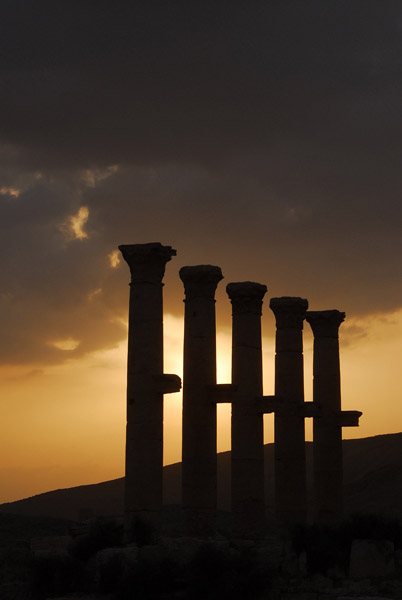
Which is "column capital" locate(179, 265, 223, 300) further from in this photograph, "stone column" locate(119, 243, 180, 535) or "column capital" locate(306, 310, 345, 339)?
"column capital" locate(306, 310, 345, 339)

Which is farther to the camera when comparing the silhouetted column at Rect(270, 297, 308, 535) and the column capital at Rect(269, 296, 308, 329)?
the column capital at Rect(269, 296, 308, 329)

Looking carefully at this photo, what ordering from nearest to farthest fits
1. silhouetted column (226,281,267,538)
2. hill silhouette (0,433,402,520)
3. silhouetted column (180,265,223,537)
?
silhouetted column (180,265,223,537), silhouetted column (226,281,267,538), hill silhouette (0,433,402,520)

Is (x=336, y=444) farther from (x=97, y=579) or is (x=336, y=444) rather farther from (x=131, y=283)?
(x=97, y=579)

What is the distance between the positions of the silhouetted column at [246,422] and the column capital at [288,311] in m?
3.61

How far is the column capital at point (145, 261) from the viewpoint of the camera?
3309 centimetres

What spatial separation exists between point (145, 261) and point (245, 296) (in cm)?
692

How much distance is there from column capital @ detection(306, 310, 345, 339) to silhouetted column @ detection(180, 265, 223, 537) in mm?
8556

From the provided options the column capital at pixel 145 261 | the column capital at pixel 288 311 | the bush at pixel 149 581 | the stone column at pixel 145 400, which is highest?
the column capital at pixel 288 311

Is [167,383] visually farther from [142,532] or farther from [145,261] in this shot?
[142,532]

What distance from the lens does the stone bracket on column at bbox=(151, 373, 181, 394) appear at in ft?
105

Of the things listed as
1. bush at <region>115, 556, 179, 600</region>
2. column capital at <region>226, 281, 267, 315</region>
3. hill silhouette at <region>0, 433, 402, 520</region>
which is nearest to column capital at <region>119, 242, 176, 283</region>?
column capital at <region>226, 281, 267, 315</region>

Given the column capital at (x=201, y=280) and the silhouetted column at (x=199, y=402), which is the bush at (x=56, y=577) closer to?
the silhouetted column at (x=199, y=402)

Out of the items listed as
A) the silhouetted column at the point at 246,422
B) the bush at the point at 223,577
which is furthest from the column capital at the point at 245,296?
the bush at the point at 223,577

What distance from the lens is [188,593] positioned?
83.7 feet
